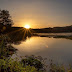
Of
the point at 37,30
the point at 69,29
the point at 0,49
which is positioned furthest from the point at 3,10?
the point at 69,29

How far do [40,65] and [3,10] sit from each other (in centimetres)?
5151

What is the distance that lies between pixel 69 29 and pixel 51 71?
9437 cm

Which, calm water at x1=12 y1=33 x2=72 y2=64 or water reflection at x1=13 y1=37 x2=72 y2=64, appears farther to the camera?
water reflection at x1=13 y1=37 x2=72 y2=64

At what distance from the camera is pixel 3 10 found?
51.7 metres

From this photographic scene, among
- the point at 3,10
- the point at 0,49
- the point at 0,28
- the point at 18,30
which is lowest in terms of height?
the point at 0,49

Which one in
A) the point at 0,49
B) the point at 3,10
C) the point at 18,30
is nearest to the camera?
the point at 0,49

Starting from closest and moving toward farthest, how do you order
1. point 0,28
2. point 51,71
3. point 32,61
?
point 51,71, point 32,61, point 0,28

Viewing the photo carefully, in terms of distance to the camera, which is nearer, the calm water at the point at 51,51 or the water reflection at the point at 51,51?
the calm water at the point at 51,51

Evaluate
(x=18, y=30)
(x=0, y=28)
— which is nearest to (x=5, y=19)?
(x=0, y=28)

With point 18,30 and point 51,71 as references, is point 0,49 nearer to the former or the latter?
point 51,71

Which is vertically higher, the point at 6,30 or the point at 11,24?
the point at 11,24

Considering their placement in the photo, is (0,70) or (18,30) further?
(18,30)

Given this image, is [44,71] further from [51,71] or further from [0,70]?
[0,70]

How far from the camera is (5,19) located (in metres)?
51.5
